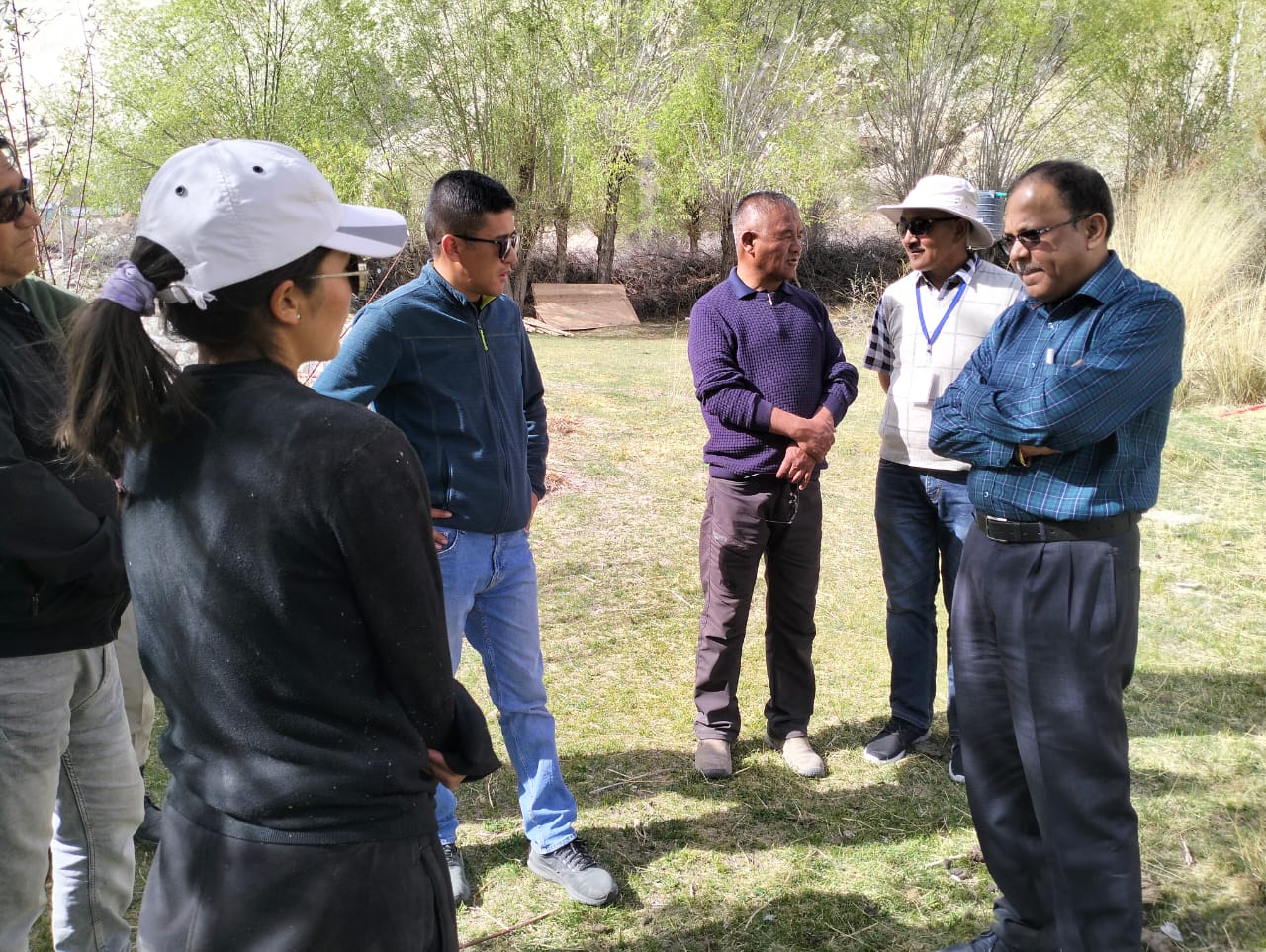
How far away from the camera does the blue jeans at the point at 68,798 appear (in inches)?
82.2

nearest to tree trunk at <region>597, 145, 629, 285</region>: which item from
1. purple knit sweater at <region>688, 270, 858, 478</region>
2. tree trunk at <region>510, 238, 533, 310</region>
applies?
tree trunk at <region>510, 238, 533, 310</region>

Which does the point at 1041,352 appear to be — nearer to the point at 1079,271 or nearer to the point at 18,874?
the point at 1079,271

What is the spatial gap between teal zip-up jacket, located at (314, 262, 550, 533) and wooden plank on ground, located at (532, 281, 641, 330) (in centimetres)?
1831

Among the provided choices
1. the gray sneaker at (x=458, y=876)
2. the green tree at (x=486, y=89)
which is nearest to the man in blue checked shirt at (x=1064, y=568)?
the gray sneaker at (x=458, y=876)

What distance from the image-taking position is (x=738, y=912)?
9.72 ft

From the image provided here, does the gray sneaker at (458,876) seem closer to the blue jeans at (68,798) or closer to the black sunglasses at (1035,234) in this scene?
the blue jeans at (68,798)

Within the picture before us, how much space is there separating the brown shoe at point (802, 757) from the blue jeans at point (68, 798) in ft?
7.50

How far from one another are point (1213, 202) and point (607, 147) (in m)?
13.7

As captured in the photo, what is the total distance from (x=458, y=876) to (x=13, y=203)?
2.20 meters

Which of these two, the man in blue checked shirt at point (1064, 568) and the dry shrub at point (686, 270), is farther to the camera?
the dry shrub at point (686, 270)

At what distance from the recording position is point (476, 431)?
2.82 metres

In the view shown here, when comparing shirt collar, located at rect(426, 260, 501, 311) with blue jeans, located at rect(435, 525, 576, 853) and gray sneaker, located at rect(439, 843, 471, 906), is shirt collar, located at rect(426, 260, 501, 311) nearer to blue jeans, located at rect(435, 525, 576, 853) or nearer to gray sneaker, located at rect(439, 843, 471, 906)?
blue jeans, located at rect(435, 525, 576, 853)

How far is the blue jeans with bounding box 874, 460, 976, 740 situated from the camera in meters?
3.82

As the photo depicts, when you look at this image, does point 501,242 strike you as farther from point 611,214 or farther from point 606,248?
point 606,248
